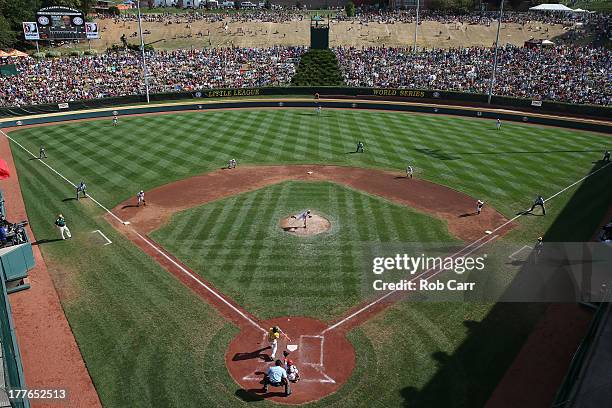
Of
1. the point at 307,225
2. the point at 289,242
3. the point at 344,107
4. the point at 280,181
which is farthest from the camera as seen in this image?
the point at 344,107

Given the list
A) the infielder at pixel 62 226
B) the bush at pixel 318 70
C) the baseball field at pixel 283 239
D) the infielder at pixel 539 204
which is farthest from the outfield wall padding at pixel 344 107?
the infielder at pixel 62 226

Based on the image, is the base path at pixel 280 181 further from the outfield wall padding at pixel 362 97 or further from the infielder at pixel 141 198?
the outfield wall padding at pixel 362 97

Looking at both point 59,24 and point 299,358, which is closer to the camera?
point 299,358

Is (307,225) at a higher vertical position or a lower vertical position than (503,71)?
lower

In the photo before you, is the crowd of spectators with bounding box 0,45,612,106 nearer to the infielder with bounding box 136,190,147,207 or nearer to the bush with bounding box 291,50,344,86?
the bush with bounding box 291,50,344,86

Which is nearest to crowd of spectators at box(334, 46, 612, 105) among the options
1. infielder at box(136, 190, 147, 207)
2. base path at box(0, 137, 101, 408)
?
infielder at box(136, 190, 147, 207)

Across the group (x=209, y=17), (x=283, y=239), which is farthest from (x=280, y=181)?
(x=209, y=17)

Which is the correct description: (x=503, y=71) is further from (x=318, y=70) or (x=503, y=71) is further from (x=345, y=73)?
(x=318, y=70)
